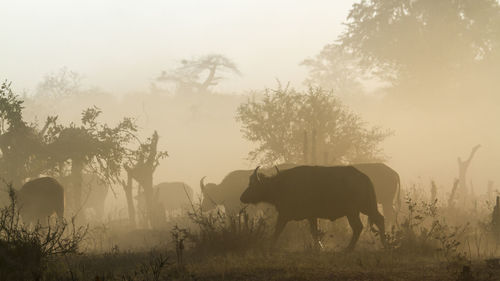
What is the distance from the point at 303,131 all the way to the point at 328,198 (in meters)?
11.5

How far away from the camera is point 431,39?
1506 inches

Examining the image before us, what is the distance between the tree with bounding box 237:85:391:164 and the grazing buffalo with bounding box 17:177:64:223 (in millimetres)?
9459

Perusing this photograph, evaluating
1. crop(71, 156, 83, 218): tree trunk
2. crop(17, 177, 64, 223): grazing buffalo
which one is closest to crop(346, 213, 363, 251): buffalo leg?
crop(17, 177, 64, 223): grazing buffalo

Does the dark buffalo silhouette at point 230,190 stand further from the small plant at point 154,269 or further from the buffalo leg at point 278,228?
the small plant at point 154,269

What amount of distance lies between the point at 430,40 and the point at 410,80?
344 centimetres

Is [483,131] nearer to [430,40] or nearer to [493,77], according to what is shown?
[493,77]

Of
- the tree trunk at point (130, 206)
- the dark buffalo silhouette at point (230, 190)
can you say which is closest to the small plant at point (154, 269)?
the dark buffalo silhouette at point (230, 190)

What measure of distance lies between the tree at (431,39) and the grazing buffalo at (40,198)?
99.3ft

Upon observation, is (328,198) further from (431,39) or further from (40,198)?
(431,39)

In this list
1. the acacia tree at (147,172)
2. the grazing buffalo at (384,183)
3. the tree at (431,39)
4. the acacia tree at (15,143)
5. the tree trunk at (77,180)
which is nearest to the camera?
the grazing buffalo at (384,183)

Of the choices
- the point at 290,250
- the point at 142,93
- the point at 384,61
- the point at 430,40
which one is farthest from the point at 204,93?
the point at 290,250

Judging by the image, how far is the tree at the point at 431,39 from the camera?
3697 cm

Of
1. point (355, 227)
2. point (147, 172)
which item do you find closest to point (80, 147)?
point (147, 172)

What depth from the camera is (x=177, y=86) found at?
65250 mm
